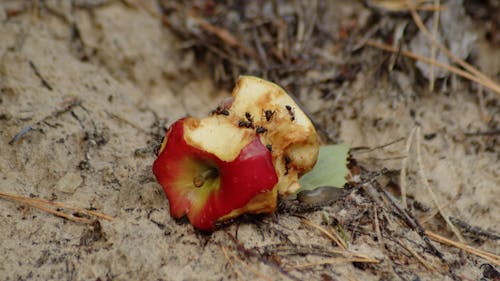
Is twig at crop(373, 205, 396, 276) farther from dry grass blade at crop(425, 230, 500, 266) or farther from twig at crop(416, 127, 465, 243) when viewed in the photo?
twig at crop(416, 127, 465, 243)

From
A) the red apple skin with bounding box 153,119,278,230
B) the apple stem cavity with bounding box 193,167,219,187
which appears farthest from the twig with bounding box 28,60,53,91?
the apple stem cavity with bounding box 193,167,219,187

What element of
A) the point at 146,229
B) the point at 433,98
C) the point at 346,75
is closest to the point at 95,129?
the point at 146,229

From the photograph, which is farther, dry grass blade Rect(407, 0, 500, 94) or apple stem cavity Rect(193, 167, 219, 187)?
dry grass blade Rect(407, 0, 500, 94)

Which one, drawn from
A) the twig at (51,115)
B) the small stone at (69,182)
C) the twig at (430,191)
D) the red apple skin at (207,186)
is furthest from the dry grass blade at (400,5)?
the small stone at (69,182)

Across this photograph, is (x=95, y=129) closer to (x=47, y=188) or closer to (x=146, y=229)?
(x=47, y=188)

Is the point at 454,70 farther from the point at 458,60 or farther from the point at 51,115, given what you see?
the point at 51,115

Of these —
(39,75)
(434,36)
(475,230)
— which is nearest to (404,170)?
(475,230)
